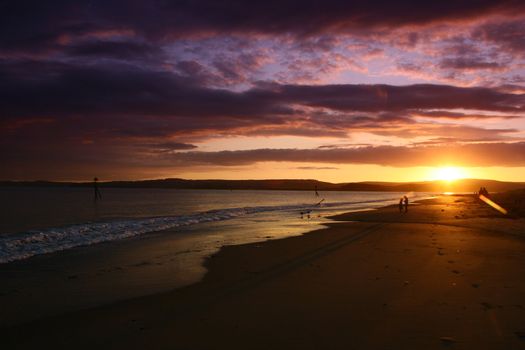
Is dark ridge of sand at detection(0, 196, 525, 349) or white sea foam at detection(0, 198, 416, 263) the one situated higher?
dark ridge of sand at detection(0, 196, 525, 349)

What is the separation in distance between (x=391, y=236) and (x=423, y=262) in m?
8.08

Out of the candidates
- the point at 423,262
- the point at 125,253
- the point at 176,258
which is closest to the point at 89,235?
the point at 125,253

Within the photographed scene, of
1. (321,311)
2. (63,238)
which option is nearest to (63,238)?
(63,238)

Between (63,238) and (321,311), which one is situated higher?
(321,311)

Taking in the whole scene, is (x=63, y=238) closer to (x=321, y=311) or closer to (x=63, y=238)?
(x=63, y=238)

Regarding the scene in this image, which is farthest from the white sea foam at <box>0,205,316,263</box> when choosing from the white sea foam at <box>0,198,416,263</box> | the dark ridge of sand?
the dark ridge of sand

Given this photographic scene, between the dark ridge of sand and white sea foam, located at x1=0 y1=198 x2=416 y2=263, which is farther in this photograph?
white sea foam, located at x1=0 y1=198 x2=416 y2=263

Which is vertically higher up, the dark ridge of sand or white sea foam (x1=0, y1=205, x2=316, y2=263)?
the dark ridge of sand

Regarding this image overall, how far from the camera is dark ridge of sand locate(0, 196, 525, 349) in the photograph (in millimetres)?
6469

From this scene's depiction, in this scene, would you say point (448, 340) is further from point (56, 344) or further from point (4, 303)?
point (4, 303)

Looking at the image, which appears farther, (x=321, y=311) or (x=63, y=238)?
(x=63, y=238)

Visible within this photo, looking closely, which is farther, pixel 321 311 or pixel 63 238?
pixel 63 238

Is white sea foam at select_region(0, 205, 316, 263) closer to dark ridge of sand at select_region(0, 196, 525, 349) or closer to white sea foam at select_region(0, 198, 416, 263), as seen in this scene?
white sea foam at select_region(0, 198, 416, 263)

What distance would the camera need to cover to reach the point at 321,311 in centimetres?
793
